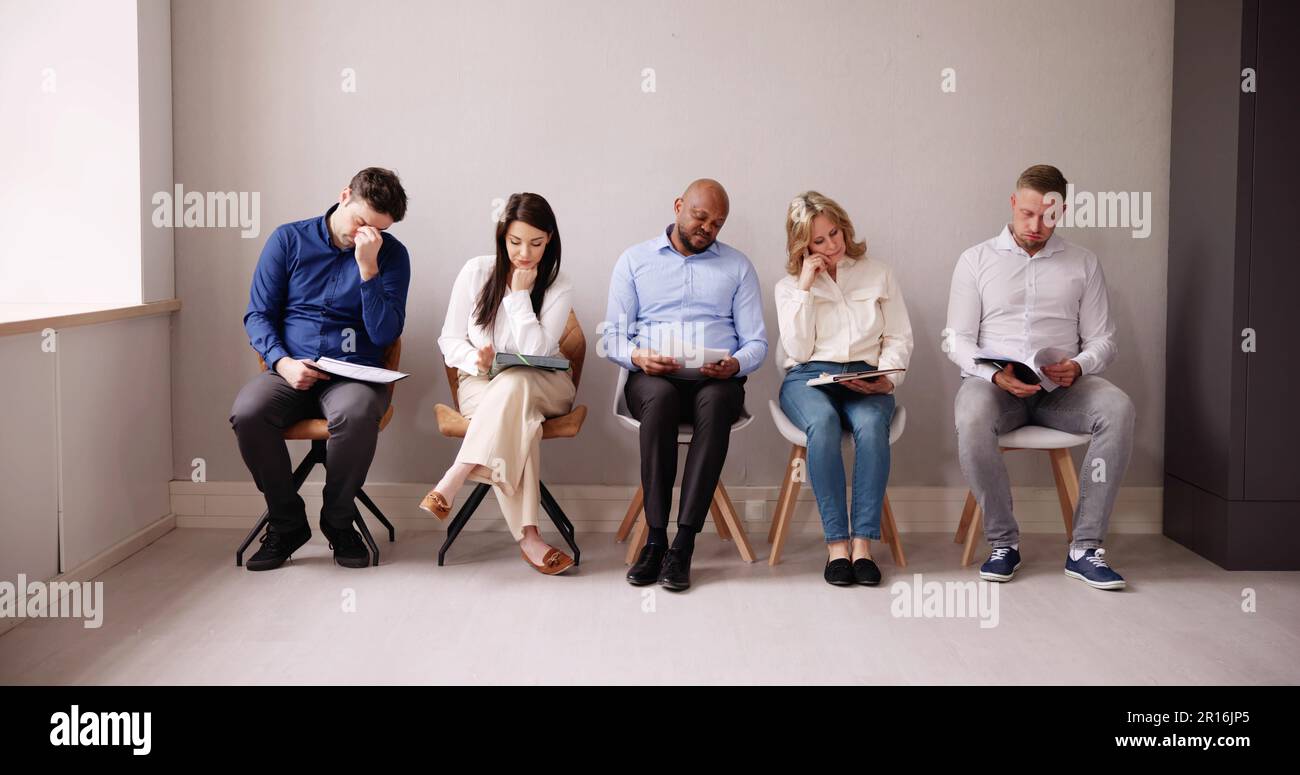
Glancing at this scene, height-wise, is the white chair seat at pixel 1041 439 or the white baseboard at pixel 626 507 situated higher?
the white chair seat at pixel 1041 439

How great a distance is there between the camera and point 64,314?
10.6ft

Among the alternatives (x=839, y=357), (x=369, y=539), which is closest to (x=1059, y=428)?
(x=839, y=357)

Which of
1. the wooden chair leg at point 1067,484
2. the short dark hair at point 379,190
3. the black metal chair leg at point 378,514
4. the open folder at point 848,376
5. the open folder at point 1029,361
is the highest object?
the short dark hair at point 379,190

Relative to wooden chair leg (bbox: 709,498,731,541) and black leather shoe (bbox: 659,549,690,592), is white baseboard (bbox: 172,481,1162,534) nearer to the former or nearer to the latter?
wooden chair leg (bbox: 709,498,731,541)

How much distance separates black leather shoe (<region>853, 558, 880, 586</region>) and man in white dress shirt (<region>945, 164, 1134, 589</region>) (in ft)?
1.25

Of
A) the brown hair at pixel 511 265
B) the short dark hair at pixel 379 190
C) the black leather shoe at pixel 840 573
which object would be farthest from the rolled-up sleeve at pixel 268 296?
the black leather shoe at pixel 840 573

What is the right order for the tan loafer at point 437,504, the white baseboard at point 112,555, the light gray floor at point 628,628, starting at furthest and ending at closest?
the tan loafer at point 437,504
the white baseboard at point 112,555
the light gray floor at point 628,628

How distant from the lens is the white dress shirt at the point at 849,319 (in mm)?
3555

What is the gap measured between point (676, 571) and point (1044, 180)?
1808 millimetres

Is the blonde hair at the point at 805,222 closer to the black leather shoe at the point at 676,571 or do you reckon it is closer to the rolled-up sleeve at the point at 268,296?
the black leather shoe at the point at 676,571

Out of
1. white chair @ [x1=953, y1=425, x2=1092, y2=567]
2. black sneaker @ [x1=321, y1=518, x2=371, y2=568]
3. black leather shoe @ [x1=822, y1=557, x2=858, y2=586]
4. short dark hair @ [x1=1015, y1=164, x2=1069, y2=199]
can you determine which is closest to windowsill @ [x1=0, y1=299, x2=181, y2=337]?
black sneaker @ [x1=321, y1=518, x2=371, y2=568]

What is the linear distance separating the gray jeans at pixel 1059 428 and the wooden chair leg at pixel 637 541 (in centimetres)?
110

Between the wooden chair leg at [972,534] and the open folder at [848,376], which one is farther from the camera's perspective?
the wooden chair leg at [972,534]

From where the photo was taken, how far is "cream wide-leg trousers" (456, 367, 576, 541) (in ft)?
10.9
